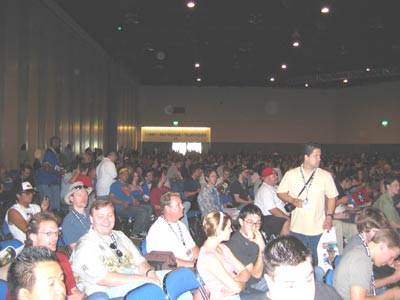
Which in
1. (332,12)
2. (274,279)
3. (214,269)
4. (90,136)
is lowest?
(214,269)

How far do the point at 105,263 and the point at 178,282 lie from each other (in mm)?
629

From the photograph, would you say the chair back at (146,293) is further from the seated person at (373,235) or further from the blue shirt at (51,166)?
the blue shirt at (51,166)

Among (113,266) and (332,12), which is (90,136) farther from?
(113,266)

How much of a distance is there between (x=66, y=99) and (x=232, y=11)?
5927mm

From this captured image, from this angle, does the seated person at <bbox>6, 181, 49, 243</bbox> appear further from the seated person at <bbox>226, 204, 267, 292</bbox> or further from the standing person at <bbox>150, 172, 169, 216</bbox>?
the standing person at <bbox>150, 172, 169, 216</bbox>

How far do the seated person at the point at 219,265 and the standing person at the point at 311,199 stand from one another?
1187mm

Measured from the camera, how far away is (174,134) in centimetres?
3042

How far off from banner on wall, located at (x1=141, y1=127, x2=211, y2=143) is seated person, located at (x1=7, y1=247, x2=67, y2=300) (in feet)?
92.1

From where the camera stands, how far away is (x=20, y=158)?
10.4m

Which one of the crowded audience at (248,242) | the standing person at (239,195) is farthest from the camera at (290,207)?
the standing person at (239,195)

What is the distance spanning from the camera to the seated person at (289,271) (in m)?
2.04

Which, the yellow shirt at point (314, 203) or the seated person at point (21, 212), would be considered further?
the seated person at point (21, 212)

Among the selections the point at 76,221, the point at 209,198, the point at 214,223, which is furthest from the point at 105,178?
the point at 214,223

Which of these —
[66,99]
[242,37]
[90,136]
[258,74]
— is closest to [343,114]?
[258,74]
